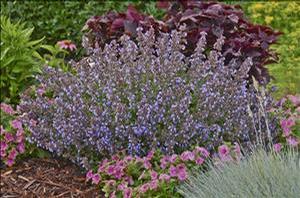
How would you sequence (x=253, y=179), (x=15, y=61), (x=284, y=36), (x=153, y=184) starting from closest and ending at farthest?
(x=253, y=179)
(x=153, y=184)
(x=15, y=61)
(x=284, y=36)

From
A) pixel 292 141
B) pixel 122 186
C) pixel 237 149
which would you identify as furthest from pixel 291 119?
pixel 122 186

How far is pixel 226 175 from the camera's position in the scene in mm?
3906

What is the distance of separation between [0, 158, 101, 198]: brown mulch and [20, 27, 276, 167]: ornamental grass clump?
0.65 ft

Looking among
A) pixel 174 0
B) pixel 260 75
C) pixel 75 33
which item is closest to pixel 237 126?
pixel 260 75

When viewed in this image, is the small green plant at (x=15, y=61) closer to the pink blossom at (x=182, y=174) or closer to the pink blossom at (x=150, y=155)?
the pink blossom at (x=150, y=155)

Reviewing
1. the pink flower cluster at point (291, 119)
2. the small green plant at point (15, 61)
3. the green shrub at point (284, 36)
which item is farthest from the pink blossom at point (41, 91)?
the green shrub at point (284, 36)

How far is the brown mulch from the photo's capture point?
16.0 ft

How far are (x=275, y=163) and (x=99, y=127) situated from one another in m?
1.31

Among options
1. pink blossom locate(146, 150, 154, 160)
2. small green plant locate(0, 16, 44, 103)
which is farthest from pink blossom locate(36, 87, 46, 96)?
pink blossom locate(146, 150, 154, 160)

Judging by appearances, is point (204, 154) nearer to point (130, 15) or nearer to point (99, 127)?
point (99, 127)

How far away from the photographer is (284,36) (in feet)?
23.4

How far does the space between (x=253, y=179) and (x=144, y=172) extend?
90cm

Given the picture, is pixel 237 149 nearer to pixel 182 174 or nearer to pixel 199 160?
pixel 199 160

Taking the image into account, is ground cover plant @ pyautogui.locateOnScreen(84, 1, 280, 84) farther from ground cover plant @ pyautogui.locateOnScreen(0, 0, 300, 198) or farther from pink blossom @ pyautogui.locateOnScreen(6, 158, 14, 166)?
pink blossom @ pyautogui.locateOnScreen(6, 158, 14, 166)
